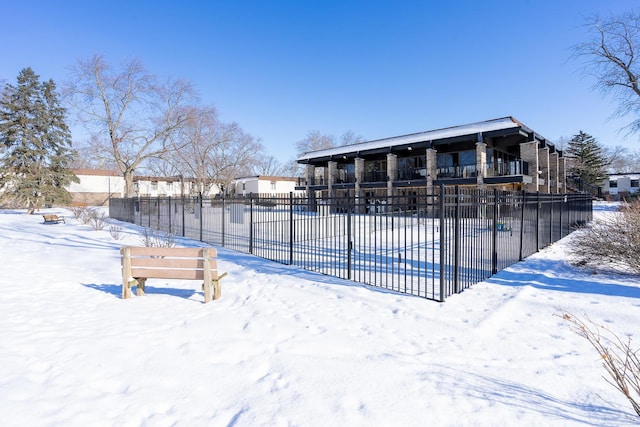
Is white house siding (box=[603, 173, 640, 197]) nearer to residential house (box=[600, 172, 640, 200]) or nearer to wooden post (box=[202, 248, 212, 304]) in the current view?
residential house (box=[600, 172, 640, 200])

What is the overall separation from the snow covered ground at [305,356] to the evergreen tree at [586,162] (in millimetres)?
55534

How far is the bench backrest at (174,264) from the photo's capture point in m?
5.70

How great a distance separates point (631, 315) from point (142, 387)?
6615 millimetres

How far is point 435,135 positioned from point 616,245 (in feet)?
71.3

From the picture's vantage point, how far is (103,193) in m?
57.3

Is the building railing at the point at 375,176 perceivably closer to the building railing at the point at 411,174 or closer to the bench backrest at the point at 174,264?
the building railing at the point at 411,174

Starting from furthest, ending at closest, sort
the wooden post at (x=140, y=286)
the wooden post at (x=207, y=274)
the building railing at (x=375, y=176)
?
1. the building railing at (x=375, y=176)
2. the wooden post at (x=140, y=286)
3. the wooden post at (x=207, y=274)

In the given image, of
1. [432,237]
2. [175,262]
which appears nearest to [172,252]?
[175,262]

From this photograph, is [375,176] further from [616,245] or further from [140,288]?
[140,288]

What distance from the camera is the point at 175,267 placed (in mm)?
5785

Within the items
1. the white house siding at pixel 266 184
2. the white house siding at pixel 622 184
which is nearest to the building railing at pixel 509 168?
the white house siding at pixel 266 184

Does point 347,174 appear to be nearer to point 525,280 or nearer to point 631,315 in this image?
point 525,280

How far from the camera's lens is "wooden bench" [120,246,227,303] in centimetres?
566

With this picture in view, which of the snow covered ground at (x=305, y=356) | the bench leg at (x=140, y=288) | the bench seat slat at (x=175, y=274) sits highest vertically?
the bench seat slat at (x=175, y=274)
